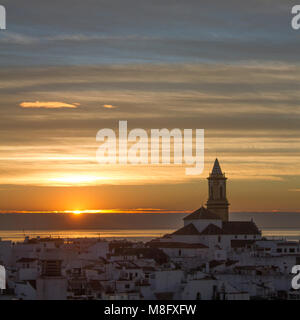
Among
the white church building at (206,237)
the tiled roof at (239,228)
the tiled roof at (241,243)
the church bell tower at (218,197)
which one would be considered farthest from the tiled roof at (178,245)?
the church bell tower at (218,197)

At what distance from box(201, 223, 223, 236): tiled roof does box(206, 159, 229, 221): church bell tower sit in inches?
293

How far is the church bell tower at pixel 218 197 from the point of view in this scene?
90.9 m

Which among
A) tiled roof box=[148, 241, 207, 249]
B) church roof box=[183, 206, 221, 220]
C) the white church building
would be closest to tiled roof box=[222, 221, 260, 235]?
the white church building

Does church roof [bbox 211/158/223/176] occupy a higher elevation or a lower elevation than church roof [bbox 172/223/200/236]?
higher

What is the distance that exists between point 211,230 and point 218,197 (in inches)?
354

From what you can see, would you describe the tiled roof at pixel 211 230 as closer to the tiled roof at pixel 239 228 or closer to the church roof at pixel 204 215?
the tiled roof at pixel 239 228

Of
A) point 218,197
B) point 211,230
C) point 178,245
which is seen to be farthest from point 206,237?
point 218,197

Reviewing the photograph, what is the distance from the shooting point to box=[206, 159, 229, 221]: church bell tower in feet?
298

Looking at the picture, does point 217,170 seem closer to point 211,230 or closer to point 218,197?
point 218,197

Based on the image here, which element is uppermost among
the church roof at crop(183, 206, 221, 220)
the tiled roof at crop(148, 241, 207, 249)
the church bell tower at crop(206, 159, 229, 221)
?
the church bell tower at crop(206, 159, 229, 221)

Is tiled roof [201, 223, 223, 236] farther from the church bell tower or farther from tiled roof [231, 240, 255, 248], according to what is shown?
the church bell tower

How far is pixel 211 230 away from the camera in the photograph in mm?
82375
